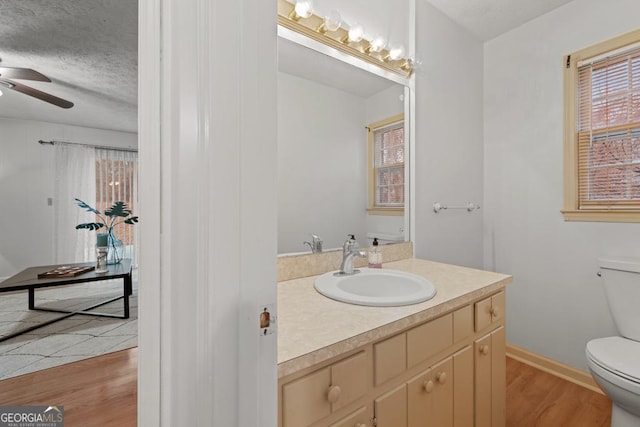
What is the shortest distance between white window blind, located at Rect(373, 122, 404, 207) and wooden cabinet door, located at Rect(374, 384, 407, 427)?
3.28 ft

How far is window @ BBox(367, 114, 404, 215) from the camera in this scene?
5.41ft

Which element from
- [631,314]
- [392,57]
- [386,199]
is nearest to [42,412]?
[386,199]

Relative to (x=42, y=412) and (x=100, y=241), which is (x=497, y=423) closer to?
(x=42, y=412)

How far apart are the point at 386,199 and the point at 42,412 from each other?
2126 millimetres

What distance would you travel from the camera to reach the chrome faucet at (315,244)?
1380 millimetres

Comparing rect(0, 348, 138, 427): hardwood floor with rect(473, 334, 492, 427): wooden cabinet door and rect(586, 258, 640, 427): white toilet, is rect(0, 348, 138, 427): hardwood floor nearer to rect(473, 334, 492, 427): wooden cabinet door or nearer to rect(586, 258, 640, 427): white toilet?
rect(473, 334, 492, 427): wooden cabinet door

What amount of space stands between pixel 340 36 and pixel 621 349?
201 cm

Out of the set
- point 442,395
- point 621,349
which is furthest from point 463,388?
point 621,349

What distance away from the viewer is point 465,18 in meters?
1.98

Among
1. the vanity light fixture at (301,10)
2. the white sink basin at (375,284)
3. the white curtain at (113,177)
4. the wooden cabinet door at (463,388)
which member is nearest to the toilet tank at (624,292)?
the wooden cabinet door at (463,388)

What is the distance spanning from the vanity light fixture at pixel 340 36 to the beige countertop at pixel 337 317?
113 cm

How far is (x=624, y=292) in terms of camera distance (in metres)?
1.52

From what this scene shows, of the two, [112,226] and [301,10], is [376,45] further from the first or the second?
[112,226]

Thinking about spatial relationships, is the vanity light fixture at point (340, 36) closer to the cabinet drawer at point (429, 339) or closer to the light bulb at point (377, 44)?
the light bulb at point (377, 44)
